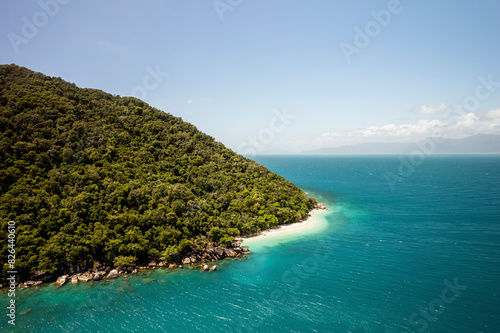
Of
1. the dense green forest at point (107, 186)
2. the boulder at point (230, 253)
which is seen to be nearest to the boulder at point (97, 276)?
the dense green forest at point (107, 186)

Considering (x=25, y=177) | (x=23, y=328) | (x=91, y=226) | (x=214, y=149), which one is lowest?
(x=23, y=328)

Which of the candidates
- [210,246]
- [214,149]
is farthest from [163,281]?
[214,149]

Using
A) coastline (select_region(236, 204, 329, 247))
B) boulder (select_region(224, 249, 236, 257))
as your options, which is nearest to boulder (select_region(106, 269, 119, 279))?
boulder (select_region(224, 249, 236, 257))

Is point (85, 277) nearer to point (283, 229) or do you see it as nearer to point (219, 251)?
point (219, 251)

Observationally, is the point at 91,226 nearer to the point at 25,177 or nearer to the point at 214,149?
the point at 25,177

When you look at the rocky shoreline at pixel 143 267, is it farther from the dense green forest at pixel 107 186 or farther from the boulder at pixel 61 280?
the dense green forest at pixel 107 186

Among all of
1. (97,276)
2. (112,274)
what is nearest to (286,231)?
(112,274)
